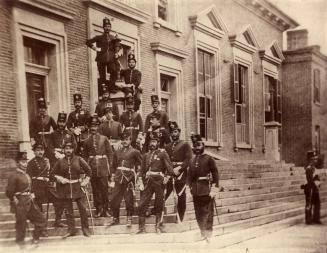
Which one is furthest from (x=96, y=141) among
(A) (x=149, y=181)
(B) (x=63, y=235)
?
(B) (x=63, y=235)

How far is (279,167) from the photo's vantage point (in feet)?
30.9

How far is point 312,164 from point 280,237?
1.55 meters

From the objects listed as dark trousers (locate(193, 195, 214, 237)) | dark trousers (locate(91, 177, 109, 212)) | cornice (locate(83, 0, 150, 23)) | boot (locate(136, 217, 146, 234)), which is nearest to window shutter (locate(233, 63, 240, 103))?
cornice (locate(83, 0, 150, 23))

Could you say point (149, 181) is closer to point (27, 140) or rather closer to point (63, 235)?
point (63, 235)

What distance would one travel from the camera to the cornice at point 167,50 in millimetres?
8188

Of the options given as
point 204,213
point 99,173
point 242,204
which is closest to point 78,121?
point 99,173

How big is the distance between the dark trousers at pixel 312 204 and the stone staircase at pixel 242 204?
20 centimetres

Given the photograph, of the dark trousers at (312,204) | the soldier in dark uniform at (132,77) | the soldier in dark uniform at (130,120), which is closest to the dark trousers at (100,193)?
the soldier in dark uniform at (130,120)

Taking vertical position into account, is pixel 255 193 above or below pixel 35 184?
below

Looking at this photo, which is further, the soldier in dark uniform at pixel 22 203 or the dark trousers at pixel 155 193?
the dark trousers at pixel 155 193

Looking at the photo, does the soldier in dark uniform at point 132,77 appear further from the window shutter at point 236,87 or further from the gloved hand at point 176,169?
the window shutter at point 236,87

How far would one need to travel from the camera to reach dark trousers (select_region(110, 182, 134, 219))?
5184 millimetres

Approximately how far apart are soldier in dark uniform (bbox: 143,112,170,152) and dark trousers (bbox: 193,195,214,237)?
A: 109cm

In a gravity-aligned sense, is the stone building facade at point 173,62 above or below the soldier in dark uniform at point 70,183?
above
